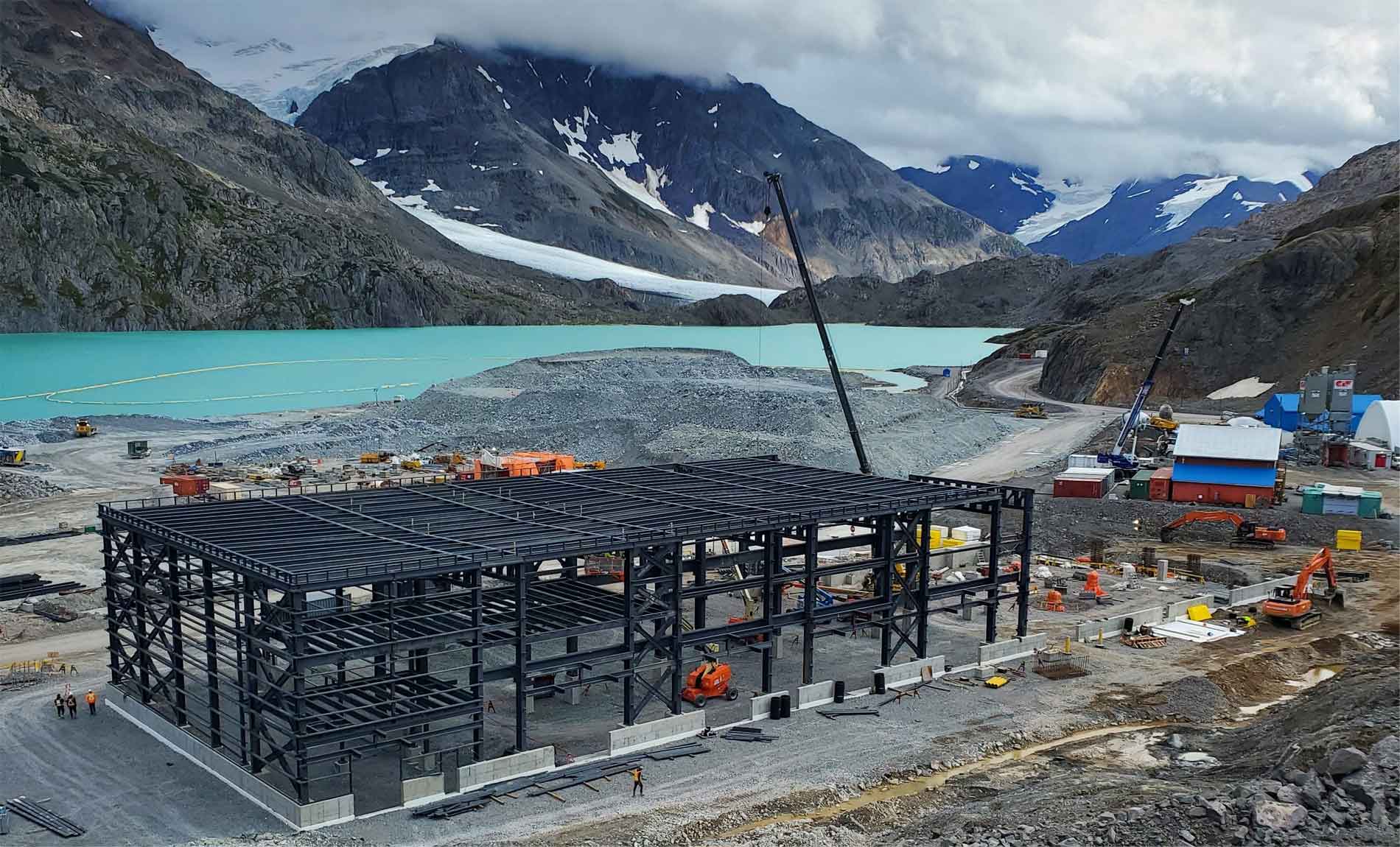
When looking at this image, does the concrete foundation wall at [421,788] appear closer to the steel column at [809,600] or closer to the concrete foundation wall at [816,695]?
the concrete foundation wall at [816,695]

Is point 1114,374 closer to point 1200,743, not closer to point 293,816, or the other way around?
point 1200,743

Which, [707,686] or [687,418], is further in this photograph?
[687,418]

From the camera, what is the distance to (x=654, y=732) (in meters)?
30.5

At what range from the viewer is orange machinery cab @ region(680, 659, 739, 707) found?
1324 inches

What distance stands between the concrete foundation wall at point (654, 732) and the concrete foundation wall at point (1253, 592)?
24.8 metres

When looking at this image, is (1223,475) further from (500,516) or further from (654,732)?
(654,732)

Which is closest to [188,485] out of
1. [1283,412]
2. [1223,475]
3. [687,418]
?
[687,418]

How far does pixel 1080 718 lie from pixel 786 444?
4212 centimetres

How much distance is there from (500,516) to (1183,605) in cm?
2541

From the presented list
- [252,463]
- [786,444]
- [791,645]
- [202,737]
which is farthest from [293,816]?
[252,463]

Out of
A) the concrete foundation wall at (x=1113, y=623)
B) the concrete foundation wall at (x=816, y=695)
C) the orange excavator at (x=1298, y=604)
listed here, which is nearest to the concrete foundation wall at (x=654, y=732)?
the concrete foundation wall at (x=816, y=695)

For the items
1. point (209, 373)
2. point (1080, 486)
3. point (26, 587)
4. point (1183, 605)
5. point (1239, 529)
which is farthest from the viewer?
point (209, 373)

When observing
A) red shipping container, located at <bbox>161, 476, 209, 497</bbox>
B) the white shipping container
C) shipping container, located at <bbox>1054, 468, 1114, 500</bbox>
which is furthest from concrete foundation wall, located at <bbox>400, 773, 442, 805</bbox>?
shipping container, located at <bbox>1054, 468, 1114, 500</bbox>

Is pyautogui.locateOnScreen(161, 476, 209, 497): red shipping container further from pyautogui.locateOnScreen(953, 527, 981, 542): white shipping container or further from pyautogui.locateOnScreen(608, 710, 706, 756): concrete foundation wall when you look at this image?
pyautogui.locateOnScreen(608, 710, 706, 756): concrete foundation wall
